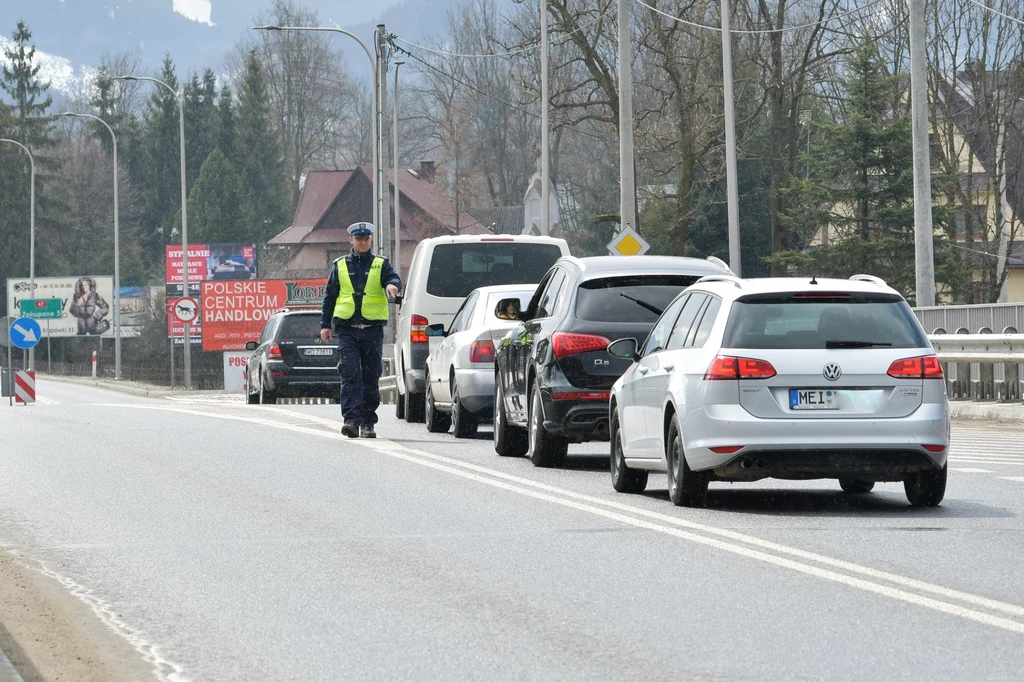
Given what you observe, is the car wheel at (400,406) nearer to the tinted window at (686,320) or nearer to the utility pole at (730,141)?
the tinted window at (686,320)

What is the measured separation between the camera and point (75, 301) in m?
99.6

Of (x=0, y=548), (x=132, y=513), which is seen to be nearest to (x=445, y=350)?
(x=132, y=513)

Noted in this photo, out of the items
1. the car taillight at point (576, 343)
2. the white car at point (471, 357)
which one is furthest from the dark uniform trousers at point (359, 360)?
the car taillight at point (576, 343)

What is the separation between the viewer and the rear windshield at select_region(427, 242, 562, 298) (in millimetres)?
22891

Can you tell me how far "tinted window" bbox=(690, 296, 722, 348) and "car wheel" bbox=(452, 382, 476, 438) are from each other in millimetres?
7263

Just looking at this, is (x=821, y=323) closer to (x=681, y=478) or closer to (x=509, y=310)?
(x=681, y=478)

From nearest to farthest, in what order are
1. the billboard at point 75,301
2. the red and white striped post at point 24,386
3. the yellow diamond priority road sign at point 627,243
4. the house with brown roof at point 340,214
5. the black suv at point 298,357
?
the yellow diamond priority road sign at point 627,243 < the black suv at point 298,357 < the red and white striped post at point 24,386 < the billboard at point 75,301 < the house with brown roof at point 340,214

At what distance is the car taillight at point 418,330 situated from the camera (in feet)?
75.8

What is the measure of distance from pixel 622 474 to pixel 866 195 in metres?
39.9

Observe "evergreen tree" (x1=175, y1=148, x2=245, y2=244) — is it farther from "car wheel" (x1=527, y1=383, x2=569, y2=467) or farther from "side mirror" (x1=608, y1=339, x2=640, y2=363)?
"side mirror" (x1=608, y1=339, x2=640, y2=363)

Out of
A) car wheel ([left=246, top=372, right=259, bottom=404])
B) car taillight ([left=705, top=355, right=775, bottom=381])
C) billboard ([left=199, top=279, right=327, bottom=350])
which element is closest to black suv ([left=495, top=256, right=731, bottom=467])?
car taillight ([left=705, top=355, right=775, bottom=381])

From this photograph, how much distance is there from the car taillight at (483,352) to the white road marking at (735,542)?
1.54 m

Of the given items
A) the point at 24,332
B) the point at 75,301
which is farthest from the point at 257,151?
the point at 24,332

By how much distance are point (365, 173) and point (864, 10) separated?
58.8 m
